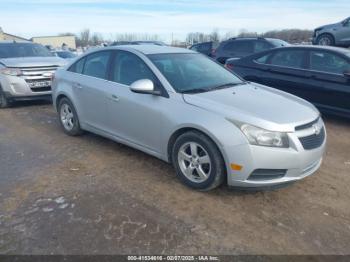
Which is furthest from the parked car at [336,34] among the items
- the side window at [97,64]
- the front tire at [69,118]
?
the front tire at [69,118]

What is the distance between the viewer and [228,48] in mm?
12781

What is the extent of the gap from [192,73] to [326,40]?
13.4 meters

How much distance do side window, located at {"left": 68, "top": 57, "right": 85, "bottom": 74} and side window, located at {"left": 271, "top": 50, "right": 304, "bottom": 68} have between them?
4.21 metres

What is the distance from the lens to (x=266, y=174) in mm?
3545

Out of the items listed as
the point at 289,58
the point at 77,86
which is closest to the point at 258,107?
the point at 77,86

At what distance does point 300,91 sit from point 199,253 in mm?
5144

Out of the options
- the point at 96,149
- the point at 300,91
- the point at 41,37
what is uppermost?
the point at 300,91

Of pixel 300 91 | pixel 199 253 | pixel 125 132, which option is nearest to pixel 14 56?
pixel 125 132

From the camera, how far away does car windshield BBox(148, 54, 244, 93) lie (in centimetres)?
430

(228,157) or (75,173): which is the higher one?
(228,157)

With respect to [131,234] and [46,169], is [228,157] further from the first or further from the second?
[46,169]

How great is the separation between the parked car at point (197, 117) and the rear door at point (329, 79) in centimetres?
256

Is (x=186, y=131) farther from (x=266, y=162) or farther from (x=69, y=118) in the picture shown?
(x=69, y=118)

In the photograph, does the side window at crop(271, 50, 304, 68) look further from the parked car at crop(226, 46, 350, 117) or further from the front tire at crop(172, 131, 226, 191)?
the front tire at crop(172, 131, 226, 191)
